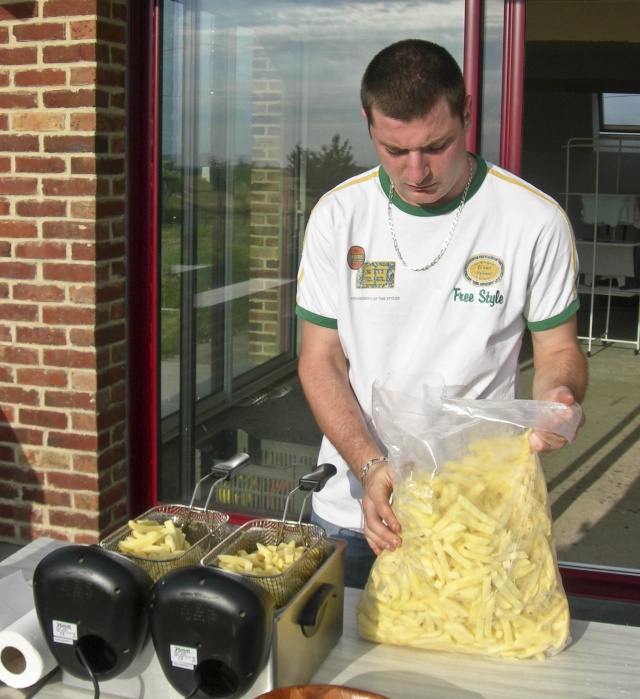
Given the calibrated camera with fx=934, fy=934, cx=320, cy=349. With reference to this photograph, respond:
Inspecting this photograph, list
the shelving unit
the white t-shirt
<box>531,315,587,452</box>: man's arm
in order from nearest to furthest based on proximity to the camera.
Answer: <box>531,315,587,452</box>: man's arm < the white t-shirt < the shelving unit

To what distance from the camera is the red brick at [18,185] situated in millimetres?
3424

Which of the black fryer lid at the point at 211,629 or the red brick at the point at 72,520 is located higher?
the black fryer lid at the point at 211,629

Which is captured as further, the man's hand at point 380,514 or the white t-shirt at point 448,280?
the white t-shirt at point 448,280

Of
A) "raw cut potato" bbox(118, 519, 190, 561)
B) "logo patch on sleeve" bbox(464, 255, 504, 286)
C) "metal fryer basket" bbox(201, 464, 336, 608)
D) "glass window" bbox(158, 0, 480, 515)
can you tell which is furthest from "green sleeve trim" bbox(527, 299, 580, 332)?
"glass window" bbox(158, 0, 480, 515)

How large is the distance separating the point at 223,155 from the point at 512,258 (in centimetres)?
198

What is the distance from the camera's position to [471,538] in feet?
4.77

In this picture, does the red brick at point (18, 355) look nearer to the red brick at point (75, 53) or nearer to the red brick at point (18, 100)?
the red brick at point (18, 100)

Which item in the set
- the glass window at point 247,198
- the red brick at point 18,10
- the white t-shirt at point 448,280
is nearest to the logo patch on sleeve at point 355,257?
the white t-shirt at point 448,280

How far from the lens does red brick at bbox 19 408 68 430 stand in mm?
3529

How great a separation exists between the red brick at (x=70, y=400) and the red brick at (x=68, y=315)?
267 millimetres

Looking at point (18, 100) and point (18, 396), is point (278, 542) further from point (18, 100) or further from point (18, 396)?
point (18, 100)

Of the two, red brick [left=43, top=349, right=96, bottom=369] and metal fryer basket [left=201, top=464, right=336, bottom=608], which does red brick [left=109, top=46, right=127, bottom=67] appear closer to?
red brick [left=43, top=349, right=96, bottom=369]

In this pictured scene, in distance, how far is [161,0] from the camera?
356 centimetres

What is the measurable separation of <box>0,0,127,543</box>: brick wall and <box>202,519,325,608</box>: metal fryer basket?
199 centimetres
